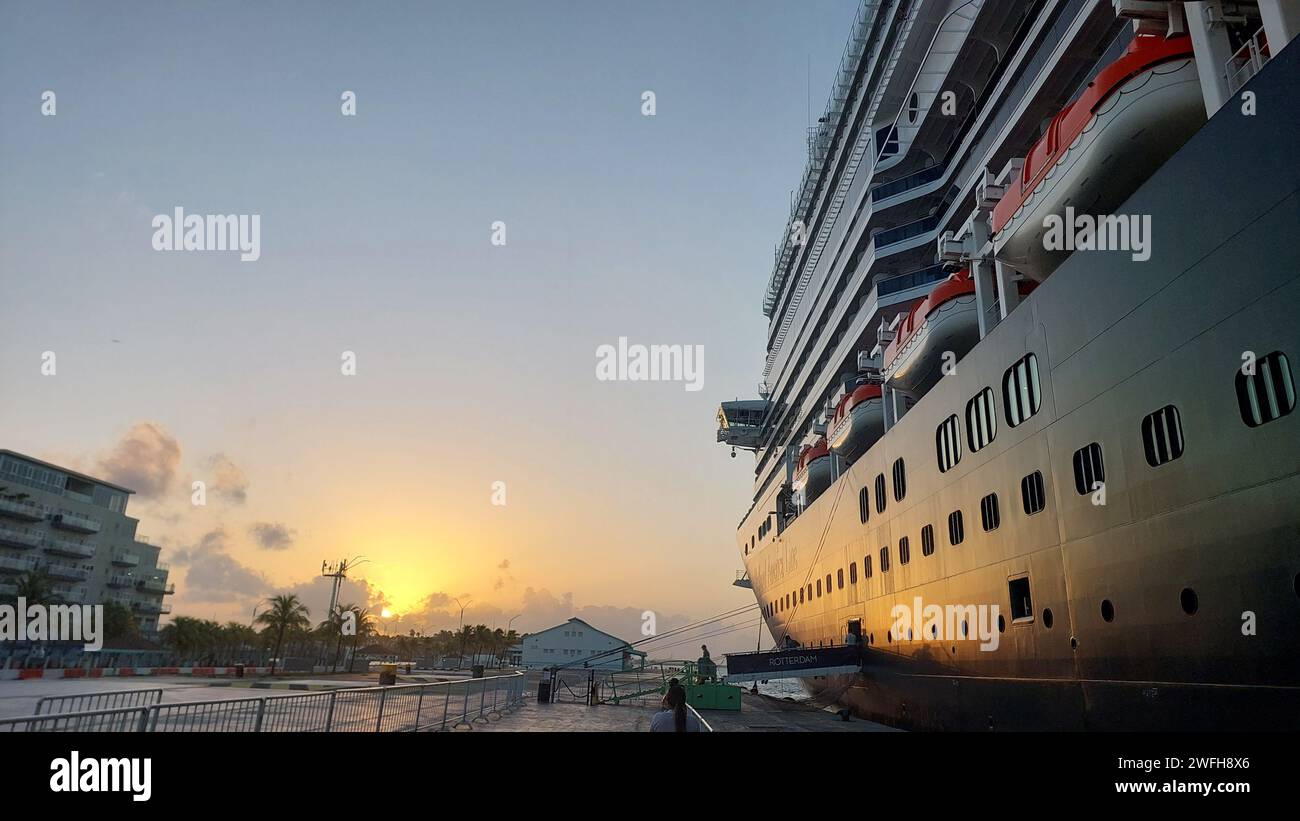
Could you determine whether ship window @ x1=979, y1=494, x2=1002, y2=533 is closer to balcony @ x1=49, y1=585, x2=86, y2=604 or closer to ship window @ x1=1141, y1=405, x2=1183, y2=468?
ship window @ x1=1141, y1=405, x2=1183, y2=468

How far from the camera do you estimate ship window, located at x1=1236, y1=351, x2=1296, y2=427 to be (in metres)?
7.13

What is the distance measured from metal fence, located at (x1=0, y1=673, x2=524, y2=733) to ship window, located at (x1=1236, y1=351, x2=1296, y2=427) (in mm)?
10692

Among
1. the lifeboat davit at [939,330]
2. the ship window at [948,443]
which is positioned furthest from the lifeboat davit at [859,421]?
the ship window at [948,443]

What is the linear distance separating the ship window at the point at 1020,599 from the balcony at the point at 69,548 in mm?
85202

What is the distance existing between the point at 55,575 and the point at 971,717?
84.1 metres

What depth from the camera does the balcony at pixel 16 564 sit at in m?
63.7

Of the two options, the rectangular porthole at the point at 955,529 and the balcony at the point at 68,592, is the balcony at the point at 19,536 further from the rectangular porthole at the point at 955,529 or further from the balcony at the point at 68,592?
the rectangular porthole at the point at 955,529

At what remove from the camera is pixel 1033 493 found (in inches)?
457

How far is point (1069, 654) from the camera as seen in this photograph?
10.3 meters

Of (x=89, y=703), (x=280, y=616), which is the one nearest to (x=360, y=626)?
(x=280, y=616)
